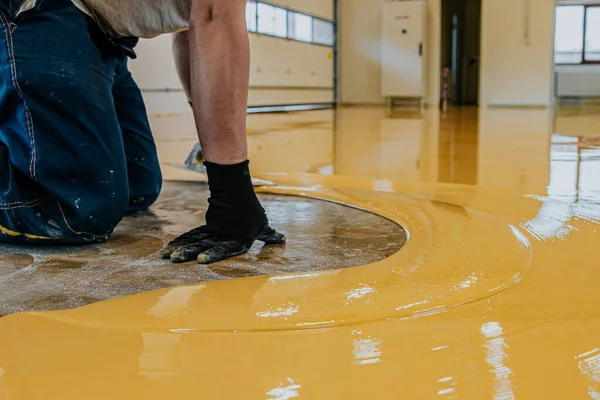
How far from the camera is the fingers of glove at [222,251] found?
3.93 feet

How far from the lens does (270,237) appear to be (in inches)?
52.7

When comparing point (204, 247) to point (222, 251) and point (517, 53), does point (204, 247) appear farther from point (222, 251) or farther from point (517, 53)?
point (517, 53)

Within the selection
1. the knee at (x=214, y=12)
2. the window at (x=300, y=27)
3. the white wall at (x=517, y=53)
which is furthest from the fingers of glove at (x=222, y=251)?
the white wall at (x=517, y=53)

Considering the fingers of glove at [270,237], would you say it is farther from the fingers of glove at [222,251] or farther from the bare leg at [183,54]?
the bare leg at [183,54]

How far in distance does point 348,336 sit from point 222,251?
461mm

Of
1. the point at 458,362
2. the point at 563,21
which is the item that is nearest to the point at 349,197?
the point at 458,362

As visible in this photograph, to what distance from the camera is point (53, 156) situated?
1.32 m

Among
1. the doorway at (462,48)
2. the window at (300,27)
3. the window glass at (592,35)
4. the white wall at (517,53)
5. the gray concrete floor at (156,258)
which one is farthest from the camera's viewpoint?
the doorway at (462,48)

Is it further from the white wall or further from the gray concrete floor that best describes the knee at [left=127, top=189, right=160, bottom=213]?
the white wall

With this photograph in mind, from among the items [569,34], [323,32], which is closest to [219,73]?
[323,32]

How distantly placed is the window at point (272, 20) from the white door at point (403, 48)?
2659mm

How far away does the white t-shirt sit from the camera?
142cm

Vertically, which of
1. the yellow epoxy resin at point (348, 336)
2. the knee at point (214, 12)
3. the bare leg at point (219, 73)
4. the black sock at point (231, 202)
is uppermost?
the knee at point (214, 12)

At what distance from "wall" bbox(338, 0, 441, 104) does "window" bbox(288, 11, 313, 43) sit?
1.54 meters
